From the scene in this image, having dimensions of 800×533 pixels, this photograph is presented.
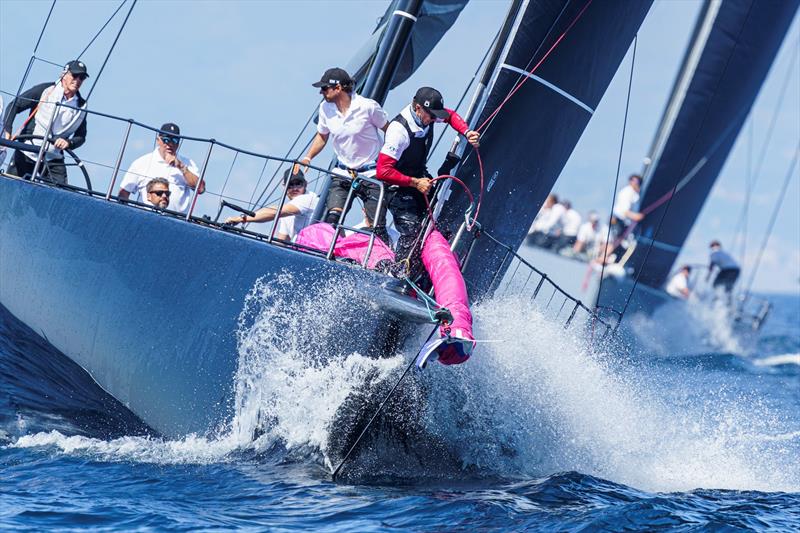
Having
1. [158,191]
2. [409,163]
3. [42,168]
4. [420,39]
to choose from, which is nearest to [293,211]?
[158,191]

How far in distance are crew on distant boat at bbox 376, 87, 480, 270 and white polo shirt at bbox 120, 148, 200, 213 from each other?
2.21 metres

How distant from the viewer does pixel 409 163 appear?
5793 millimetres

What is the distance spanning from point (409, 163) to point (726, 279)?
1410cm

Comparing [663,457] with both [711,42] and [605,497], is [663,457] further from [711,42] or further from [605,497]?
[711,42]

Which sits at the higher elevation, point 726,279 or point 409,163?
point 726,279

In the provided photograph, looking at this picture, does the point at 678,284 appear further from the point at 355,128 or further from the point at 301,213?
the point at 355,128

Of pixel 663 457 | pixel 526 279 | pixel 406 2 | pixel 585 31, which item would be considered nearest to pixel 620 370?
pixel 663 457

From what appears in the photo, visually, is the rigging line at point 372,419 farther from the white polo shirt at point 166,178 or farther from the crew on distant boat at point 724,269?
the crew on distant boat at point 724,269

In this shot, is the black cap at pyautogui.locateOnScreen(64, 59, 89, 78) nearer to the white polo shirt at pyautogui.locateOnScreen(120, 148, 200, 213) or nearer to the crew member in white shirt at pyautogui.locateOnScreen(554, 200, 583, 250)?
the white polo shirt at pyautogui.locateOnScreen(120, 148, 200, 213)

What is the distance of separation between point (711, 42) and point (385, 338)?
10.4 meters

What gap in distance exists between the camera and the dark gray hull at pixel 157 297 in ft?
18.3

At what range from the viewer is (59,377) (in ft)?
22.3

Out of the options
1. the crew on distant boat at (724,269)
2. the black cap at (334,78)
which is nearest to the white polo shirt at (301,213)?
the black cap at (334,78)

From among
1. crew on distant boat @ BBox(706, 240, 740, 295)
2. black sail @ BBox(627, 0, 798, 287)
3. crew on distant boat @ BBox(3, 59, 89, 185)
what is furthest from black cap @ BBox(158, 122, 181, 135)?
crew on distant boat @ BBox(706, 240, 740, 295)
